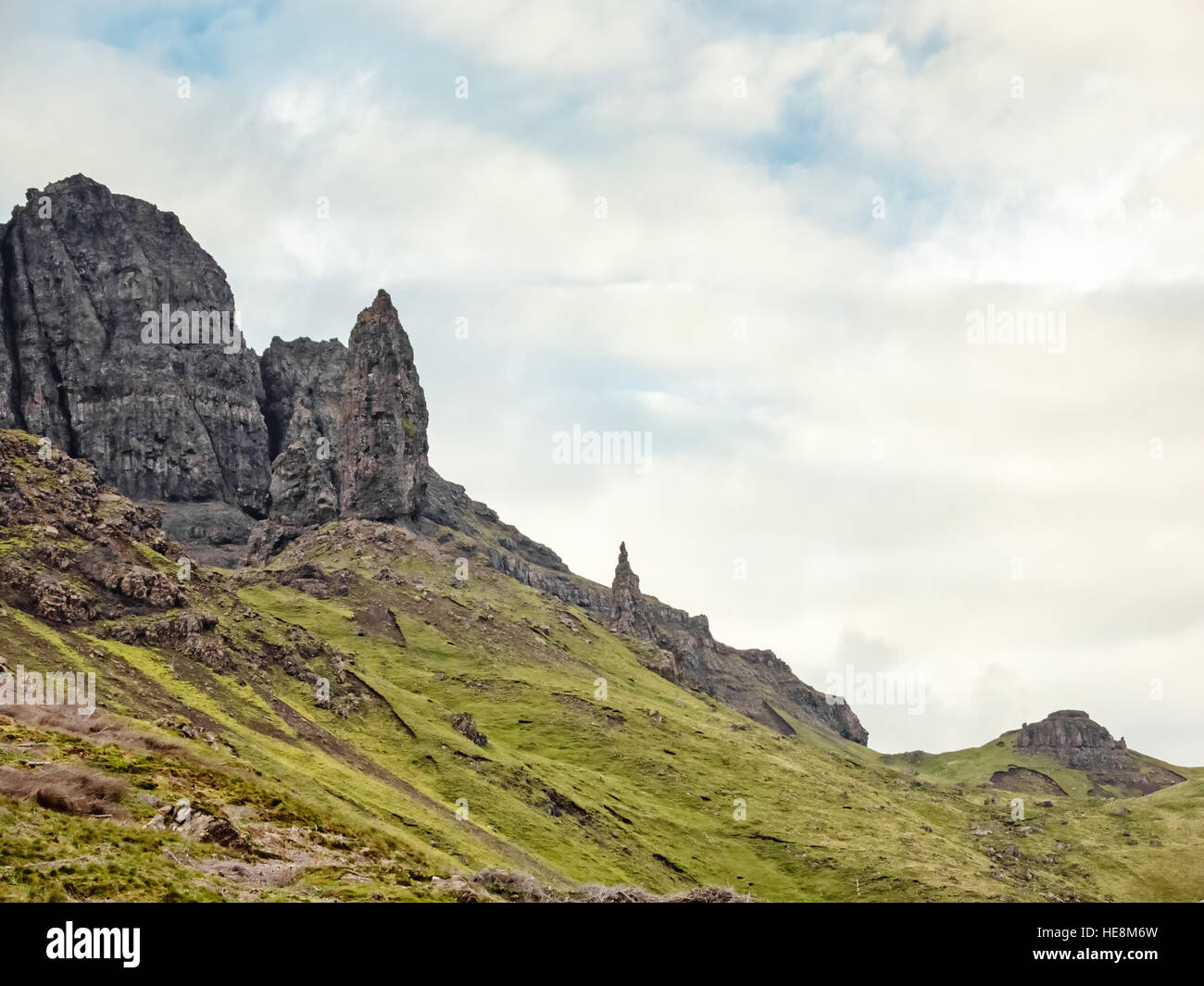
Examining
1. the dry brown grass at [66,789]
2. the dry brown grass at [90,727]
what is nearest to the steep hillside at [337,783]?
the dry brown grass at [66,789]

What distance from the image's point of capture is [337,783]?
9538cm

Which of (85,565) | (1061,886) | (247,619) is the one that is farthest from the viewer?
Result: (1061,886)

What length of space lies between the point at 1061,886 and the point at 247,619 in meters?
139

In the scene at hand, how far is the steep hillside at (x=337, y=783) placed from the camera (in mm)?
50531

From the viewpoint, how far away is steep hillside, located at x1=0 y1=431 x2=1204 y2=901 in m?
50.5

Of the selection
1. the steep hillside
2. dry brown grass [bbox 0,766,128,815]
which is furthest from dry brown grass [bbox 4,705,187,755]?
dry brown grass [bbox 0,766,128,815]

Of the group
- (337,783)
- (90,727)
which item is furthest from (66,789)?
(337,783)

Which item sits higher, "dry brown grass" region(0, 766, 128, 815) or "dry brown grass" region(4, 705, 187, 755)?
"dry brown grass" region(4, 705, 187, 755)

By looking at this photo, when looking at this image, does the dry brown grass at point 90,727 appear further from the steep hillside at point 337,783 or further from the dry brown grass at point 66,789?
the dry brown grass at point 66,789

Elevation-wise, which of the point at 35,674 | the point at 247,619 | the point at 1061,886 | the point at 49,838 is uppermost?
the point at 247,619

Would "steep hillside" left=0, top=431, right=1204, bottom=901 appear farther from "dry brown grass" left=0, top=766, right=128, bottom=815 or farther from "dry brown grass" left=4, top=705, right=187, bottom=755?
"dry brown grass" left=4, top=705, right=187, bottom=755

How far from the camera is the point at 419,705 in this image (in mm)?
150625
